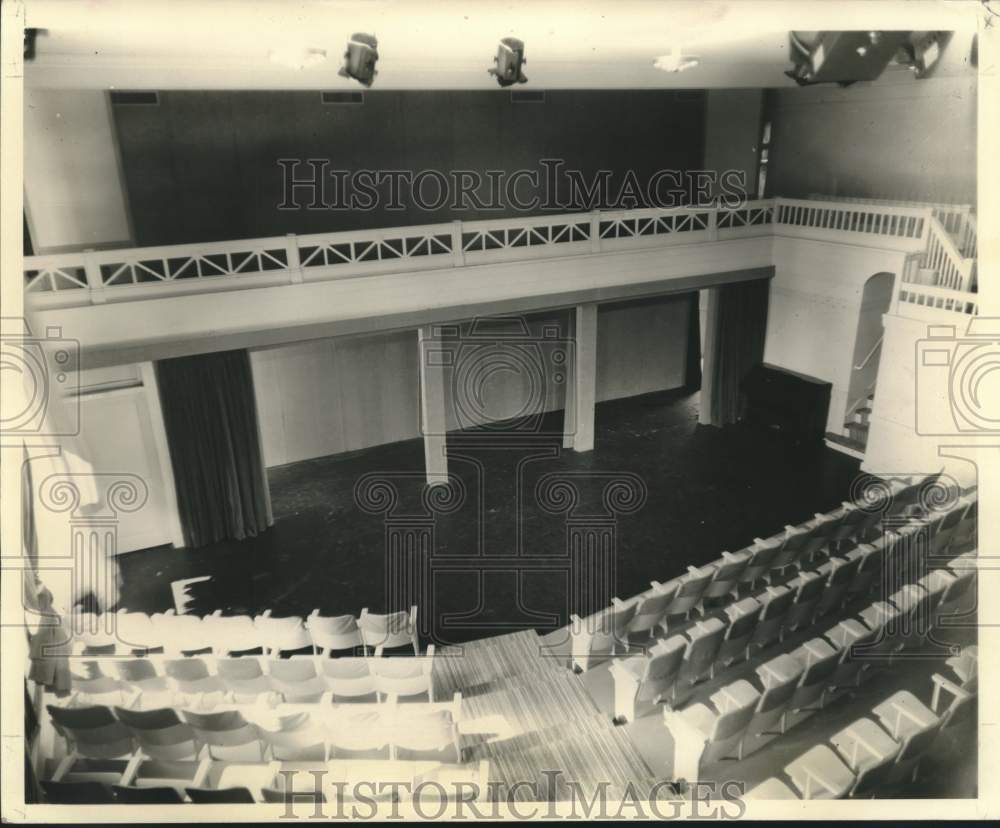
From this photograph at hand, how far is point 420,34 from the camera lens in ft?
16.0

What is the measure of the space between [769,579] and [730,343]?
5.35 m

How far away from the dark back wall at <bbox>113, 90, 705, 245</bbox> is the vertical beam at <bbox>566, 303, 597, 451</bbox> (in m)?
1.64

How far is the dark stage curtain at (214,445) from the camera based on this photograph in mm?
8523

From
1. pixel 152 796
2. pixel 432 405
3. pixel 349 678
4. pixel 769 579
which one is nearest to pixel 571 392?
pixel 432 405

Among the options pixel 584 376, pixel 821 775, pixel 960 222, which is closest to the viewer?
pixel 821 775

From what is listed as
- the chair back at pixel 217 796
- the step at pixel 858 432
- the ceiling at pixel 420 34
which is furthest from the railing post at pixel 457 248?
the step at pixel 858 432

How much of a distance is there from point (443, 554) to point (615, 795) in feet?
12.9

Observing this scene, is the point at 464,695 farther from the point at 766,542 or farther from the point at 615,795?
the point at 766,542

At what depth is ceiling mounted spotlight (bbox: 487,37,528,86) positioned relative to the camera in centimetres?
509

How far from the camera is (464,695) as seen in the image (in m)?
6.34

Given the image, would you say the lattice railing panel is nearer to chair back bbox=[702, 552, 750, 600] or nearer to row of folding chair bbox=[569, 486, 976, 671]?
row of folding chair bbox=[569, 486, 976, 671]
